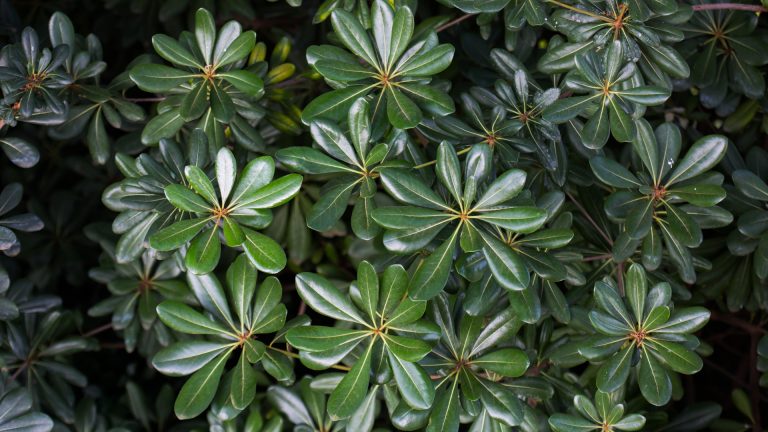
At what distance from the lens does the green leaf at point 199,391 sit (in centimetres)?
142

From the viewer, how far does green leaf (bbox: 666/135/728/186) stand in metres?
1.49

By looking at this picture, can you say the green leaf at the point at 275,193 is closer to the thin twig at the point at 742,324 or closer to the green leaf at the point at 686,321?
the green leaf at the point at 686,321

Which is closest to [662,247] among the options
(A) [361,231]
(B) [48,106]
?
(A) [361,231]

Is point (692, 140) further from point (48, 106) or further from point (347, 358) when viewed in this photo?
point (48, 106)

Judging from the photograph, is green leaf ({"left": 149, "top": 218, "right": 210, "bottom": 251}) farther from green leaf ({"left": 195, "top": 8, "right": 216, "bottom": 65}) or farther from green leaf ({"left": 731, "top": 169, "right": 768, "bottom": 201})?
A: green leaf ({"left": 731, "top": 169, "right": 768, "bottom": 201})

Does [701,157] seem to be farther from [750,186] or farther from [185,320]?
[185,320]

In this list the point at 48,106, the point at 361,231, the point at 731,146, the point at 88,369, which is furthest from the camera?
the point at 88,369

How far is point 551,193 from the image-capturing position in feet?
4.84

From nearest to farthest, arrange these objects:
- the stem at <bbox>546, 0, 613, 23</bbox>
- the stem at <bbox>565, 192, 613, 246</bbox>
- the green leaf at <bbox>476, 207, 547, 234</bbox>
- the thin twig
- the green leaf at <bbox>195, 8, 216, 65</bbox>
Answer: the green leaf at <bbox>476, 207, 547, 234</bbox> < the stem at <bbox>546, 0, 613, 23</bbox> < the green leaf at <bbox>195, 8, 216, 65</bbox> < the stem at <bbox>565, 192, 613, 246</bbox> < the thin twig

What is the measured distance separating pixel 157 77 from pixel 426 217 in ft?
2.06

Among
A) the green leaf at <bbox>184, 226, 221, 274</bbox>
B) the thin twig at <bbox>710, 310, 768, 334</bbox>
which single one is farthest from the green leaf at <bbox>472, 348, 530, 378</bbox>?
the thin twig at <bbox>710, 310, 768, 334</bbox>

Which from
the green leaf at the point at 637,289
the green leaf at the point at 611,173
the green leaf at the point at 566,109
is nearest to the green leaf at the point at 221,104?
the green leaf at the point at 566,109

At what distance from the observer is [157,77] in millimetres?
1517

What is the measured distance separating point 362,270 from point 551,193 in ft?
1.33
